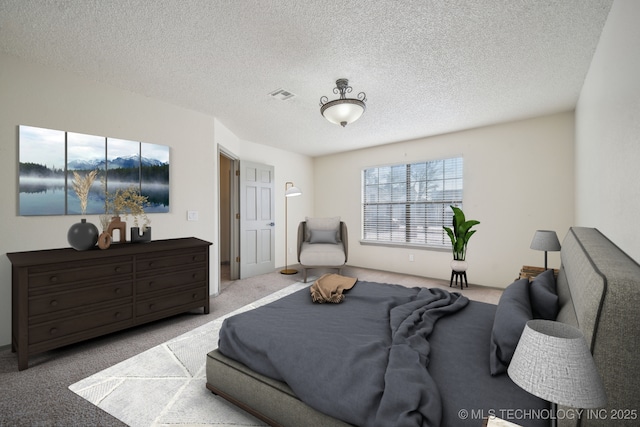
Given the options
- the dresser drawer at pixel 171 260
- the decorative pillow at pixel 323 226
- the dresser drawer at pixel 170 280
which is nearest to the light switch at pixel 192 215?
the dresser drawer at pixel 171 260

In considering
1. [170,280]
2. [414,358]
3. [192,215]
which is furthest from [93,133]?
[414,358]

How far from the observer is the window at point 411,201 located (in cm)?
462

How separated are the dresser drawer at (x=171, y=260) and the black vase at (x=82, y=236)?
0.44 metres

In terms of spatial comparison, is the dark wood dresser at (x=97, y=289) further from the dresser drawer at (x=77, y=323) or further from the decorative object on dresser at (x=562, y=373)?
the decorative object on dresser at (x=562, y=373)

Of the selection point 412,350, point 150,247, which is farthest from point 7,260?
point 412,350

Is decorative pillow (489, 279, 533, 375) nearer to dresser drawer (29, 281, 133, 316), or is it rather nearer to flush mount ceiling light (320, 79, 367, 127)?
flush mount ceiling light (320, 79, 367, 127)

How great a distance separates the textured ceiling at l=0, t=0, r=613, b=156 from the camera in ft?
5.81

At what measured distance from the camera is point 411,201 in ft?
16.6

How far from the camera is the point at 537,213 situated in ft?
12.5

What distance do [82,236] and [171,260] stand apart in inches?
30.3

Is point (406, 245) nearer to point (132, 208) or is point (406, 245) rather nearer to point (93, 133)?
point (132, 208)

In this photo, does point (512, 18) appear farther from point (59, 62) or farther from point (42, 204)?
point (42, 204)

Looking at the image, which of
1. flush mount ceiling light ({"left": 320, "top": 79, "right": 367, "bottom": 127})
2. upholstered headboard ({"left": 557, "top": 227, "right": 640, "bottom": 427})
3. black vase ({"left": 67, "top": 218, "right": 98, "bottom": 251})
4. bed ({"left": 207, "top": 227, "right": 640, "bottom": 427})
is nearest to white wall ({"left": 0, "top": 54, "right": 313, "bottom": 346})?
black vase ({"left": 67, "top": 218, "right": 98, "bottom": 251})

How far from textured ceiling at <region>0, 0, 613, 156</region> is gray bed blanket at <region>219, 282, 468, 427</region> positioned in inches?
78.6
